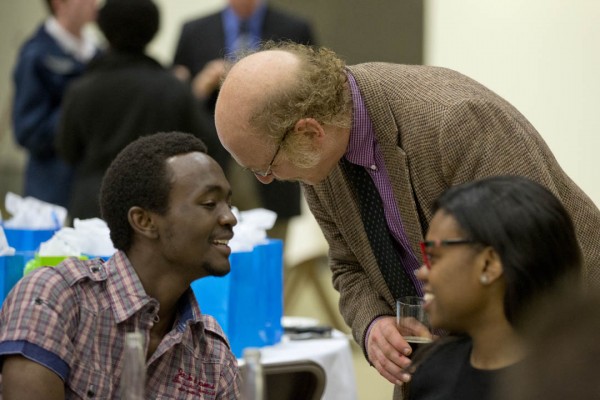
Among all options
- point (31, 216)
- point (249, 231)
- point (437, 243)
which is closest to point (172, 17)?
point (31, 216)

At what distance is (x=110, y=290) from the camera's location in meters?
2.38

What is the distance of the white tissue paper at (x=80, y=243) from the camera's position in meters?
2.88

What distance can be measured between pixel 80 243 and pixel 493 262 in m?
1.38

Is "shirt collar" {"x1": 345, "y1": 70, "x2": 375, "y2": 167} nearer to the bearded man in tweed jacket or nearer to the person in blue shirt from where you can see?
the bearded man in tweed jacket

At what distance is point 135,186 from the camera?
8.17 ft

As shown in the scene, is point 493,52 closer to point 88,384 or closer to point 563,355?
point 88,384

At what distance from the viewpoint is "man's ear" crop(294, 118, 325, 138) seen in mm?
2482

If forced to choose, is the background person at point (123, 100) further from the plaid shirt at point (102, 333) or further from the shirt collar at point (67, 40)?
the plaid shirt at point (102, 333)

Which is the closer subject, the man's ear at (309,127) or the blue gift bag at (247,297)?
the man's ear at (309,127)

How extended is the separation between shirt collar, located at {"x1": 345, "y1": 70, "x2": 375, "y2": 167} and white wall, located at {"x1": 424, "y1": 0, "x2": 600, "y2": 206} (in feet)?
10.9

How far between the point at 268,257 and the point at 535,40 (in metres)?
3.26

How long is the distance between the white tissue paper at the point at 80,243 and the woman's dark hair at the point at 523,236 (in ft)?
4.18

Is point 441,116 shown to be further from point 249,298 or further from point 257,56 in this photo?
point 249,298

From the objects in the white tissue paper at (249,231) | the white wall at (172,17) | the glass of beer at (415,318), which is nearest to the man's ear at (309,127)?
the glass of beer at (415,318)
